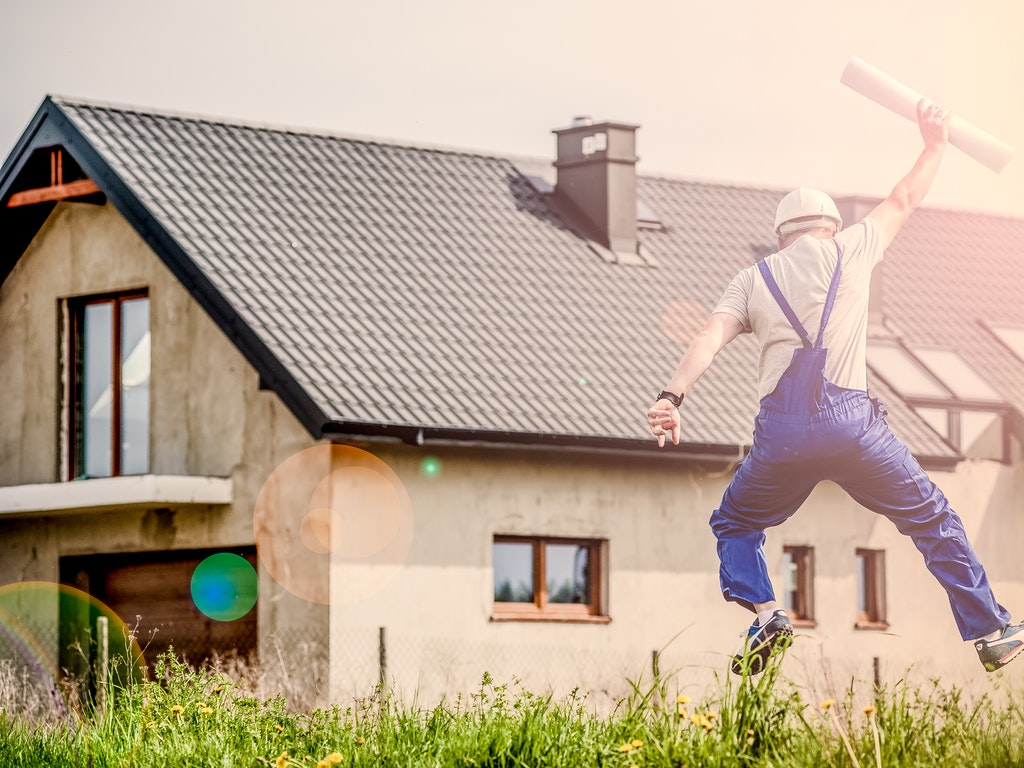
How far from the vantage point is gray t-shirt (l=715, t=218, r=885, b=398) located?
851 centimetres

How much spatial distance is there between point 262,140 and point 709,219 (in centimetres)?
550

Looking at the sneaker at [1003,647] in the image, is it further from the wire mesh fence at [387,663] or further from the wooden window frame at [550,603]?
the wooden window frame at [550,603]

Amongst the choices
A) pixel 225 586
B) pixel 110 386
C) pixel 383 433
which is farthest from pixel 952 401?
pixel 110 386

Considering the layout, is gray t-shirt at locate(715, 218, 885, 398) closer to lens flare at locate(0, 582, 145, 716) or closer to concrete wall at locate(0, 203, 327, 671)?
concrete wall at locate(0, 203, 327, 671)

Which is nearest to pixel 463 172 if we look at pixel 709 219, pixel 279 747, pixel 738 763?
pixel 709 219

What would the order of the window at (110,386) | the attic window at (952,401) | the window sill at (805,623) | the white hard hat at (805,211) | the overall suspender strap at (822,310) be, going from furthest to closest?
the attic window at (952,401) < the window sill at (805,623) < the window at (110,386) < the white hard hat at (805,211) < the overall suspender strap at (822,310)

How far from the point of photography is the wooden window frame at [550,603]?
1791cm

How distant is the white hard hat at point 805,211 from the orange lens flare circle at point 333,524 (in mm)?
8791

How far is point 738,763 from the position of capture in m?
7.95

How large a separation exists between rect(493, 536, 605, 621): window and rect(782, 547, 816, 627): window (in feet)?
6.91

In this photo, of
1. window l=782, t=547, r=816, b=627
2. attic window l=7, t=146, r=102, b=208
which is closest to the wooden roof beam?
attic window l=7, t=146, r=102, b=208

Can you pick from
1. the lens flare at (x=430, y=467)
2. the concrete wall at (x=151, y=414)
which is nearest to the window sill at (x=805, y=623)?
the lens flare at (x=430, y=467)

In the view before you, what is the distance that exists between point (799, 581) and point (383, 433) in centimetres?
502

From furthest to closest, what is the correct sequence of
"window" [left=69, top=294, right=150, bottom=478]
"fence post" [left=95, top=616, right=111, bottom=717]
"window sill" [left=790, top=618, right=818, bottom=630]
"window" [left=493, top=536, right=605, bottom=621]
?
1. "window sill" [left=790, top=618, right=818, bottom=630]
2. "window" [left=69, top=294, right=150, bottom=478]
3. "window" [left=493, top=536, right=605, bottom=621]
4. "fence post" [left=95, top=616, right=111, bottom=717]
